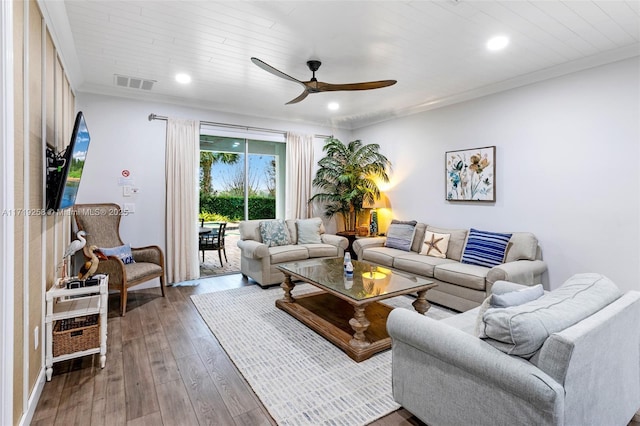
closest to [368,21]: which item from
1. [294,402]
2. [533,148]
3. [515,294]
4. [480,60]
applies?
[480,60]

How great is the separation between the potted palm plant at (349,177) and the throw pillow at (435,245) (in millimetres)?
1531

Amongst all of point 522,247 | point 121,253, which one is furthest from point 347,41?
point 121,253

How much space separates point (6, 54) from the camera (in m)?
1.49

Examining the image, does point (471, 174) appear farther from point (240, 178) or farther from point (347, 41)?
point (240, 178)

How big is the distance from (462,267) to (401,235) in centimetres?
125

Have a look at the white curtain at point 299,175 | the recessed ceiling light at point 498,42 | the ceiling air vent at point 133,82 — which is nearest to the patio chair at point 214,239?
the white curtain at point 299,175

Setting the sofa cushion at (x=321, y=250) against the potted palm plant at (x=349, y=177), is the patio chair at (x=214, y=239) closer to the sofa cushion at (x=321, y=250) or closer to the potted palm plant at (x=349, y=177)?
the sofa cushion at (x=321, y=250)

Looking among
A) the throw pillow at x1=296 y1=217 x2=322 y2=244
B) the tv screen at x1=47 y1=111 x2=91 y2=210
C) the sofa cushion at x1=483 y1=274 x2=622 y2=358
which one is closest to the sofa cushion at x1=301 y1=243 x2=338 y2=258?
the throw pillow at x1=296 y1=217 x2=322 y2=244

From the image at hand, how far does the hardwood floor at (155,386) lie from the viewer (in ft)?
6.45

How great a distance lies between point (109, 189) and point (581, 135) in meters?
5.74

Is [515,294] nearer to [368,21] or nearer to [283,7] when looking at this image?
[368,21]

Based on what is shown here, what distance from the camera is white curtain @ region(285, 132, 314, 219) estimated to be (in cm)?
589

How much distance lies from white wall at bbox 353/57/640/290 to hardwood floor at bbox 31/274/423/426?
280 cm

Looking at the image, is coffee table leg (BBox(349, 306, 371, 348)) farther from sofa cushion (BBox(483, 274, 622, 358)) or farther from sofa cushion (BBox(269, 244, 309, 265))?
sofa cushion (BBox(269, 244, 309, 265))
